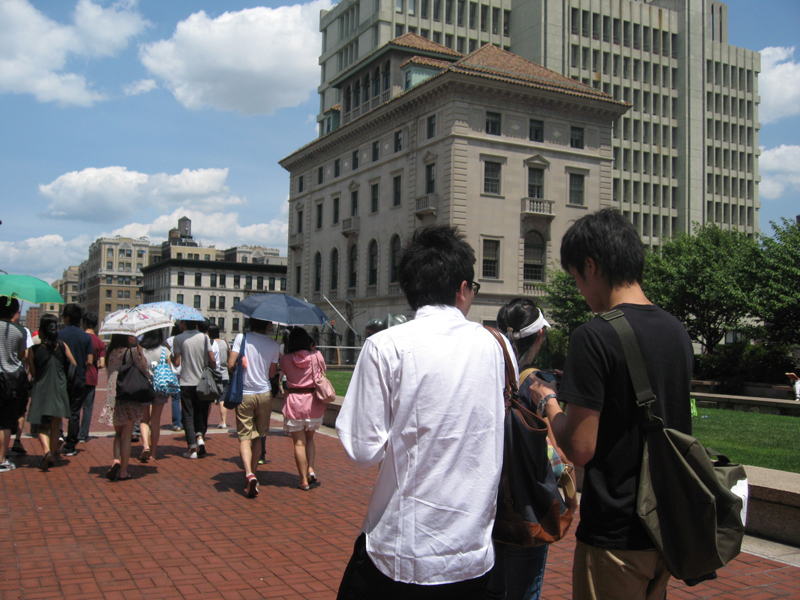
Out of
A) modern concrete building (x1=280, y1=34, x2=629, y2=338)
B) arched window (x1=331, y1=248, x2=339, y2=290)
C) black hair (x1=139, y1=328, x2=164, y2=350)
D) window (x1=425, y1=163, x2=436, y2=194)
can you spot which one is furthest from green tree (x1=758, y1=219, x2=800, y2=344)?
arched window (x1=331, y1=248, x2=339, y2=290)

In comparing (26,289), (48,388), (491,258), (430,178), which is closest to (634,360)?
(48,388)

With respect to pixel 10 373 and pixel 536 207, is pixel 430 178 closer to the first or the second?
pixel 536 207

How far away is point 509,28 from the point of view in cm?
6619

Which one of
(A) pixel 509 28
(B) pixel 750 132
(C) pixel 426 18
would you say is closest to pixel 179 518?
(C) pixel 426 18

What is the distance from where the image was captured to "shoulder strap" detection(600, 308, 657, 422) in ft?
7.92

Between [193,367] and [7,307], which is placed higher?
[7,307]

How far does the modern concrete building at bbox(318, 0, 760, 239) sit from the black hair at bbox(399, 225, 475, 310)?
61022mm

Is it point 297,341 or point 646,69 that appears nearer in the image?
point 297,341

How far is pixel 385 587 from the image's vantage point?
246 cm

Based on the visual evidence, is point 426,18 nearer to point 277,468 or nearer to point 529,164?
point 529,164

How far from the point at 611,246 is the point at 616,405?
2.00 feet

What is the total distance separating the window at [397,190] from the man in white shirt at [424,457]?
4346 centimetres

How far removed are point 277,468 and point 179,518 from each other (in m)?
2.94

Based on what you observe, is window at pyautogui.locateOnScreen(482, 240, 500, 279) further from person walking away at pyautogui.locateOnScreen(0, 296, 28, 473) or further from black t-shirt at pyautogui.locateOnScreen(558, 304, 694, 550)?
black t-shirt at pyautogui.locateOnScreen(558, 304, 694, 550)
